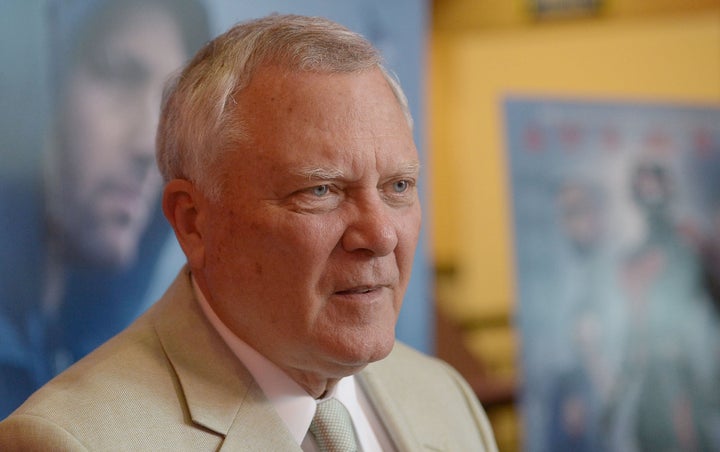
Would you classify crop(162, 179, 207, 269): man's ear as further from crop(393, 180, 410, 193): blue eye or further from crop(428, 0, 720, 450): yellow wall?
crop(428, 0, 720, 450): yellow wall

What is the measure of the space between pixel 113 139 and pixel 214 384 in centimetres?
65

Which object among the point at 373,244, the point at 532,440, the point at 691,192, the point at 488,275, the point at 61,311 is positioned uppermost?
the point at 373,244

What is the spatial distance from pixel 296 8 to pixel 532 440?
5.67ft

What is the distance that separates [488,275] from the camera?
3.26 meters

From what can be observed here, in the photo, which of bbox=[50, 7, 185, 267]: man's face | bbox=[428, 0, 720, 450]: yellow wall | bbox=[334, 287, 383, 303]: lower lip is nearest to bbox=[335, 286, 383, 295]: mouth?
bbox=[334, 287, 383, 303]: lower lip

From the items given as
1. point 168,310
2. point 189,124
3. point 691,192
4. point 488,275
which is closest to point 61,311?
point 168,310

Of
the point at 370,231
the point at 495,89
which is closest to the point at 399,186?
the point at 370,231

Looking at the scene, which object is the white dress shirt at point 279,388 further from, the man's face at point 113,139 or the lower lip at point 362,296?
the man's face at point 113,139

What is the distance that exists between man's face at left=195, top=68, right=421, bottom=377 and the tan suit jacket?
0.32ft

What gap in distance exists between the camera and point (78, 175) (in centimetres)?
189

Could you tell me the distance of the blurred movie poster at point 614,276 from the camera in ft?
10.7

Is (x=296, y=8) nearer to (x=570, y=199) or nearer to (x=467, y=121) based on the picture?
(x=467, y=121)

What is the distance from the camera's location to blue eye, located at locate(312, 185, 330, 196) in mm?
1495

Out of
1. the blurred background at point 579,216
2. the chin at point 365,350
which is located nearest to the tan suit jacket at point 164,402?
the chin at point 365,350
